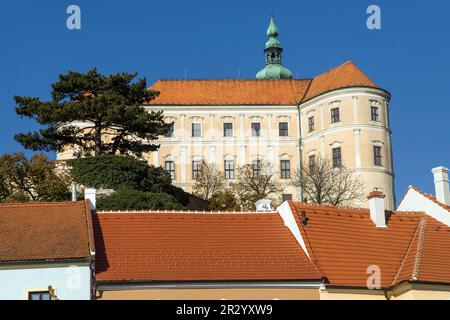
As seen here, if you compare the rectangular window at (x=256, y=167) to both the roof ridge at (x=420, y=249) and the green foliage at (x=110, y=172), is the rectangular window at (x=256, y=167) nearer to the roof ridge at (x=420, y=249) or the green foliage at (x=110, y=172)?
the green foliage at (x=110, y=172)

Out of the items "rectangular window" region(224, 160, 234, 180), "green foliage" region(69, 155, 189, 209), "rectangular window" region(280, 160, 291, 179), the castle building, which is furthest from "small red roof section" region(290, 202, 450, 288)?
"rectangular window" region(224, 160, 234, 180)

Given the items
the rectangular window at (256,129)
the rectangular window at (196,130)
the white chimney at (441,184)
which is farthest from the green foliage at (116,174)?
the rectangular window at (256,129)

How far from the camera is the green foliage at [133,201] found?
36281 millimetres

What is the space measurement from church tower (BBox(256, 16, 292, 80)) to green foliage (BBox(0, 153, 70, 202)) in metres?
64.1

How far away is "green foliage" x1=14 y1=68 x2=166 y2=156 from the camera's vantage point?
143 ft

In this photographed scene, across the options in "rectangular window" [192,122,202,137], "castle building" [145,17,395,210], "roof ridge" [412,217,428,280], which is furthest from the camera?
"rectangular window" [192,122,202,137]

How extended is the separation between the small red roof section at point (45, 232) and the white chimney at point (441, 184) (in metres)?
15.2

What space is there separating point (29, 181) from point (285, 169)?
3994 cm

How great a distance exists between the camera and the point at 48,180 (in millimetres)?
40469

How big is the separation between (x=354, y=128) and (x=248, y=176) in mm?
14546

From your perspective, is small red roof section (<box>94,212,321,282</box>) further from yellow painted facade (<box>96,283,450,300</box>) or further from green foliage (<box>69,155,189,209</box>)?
green foliage (<box>69,155,189,209</box>)

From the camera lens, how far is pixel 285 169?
253 ft
